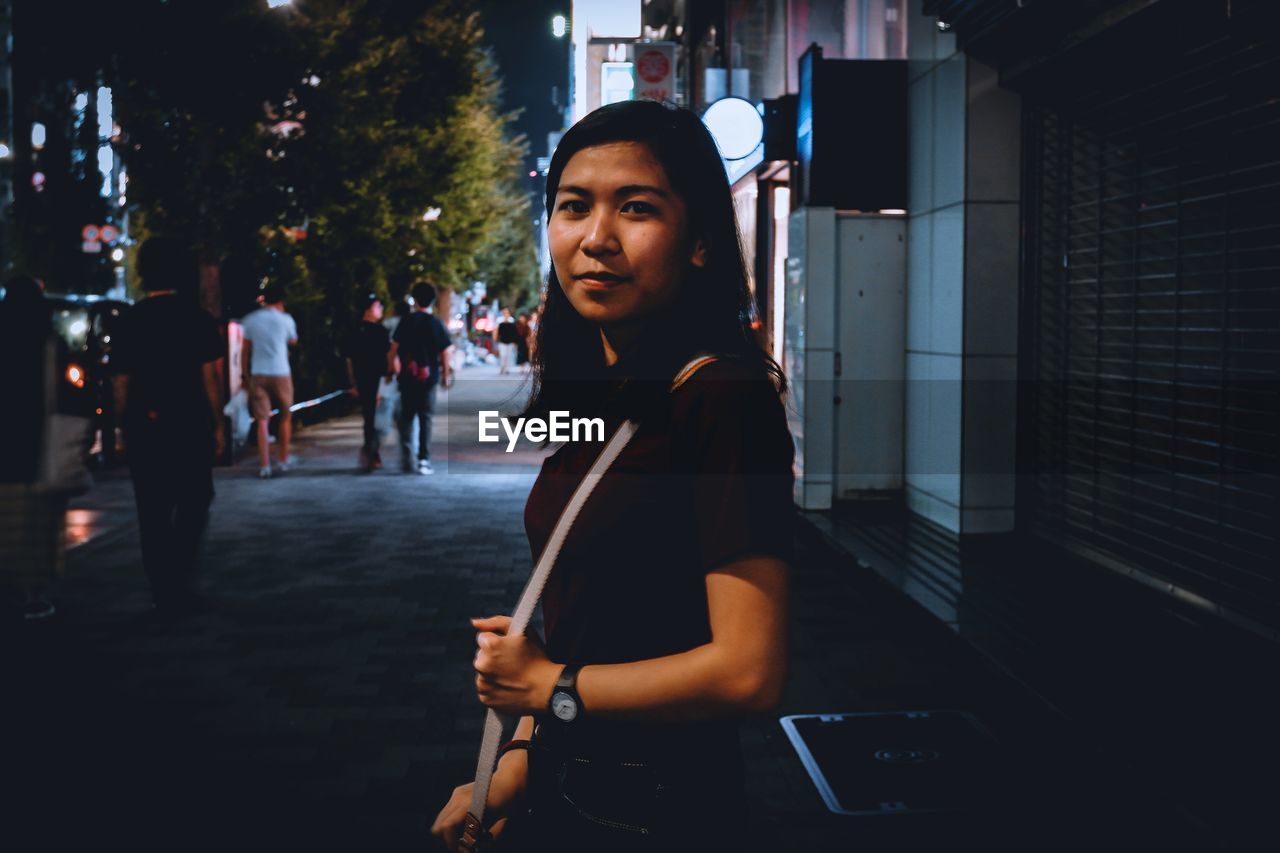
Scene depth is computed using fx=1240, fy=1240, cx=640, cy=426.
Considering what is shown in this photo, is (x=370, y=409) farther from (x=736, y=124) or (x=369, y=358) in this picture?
(x=736, y=124)

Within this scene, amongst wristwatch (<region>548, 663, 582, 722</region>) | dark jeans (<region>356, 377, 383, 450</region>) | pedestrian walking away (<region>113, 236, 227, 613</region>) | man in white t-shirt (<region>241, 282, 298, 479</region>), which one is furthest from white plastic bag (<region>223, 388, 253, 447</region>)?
wristwatch (<region>548, 663, 582, 722</region>)

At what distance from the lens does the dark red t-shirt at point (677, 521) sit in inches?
59.2

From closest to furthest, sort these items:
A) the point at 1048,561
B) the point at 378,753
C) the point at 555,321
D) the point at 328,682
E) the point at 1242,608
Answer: the point at 555,321
the point at 378,753
the point at 328,682
the point at 1242,608
the point at 1048,561

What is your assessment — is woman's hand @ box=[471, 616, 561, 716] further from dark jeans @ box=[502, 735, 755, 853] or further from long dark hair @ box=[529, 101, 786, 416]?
long dark hair @ box=[529, 101, 786, 416]

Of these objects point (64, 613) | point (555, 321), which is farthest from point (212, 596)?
point (555, 321)

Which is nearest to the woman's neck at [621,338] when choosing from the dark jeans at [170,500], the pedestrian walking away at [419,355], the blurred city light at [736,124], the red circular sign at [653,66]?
the dark jeans at [170,500]

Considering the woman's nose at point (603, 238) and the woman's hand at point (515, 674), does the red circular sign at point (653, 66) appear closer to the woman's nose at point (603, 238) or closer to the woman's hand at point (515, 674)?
the woman's nose at point (603, 238)

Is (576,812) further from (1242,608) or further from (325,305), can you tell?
(325,305)

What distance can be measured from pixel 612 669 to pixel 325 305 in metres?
26.7

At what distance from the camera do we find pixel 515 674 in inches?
61.8

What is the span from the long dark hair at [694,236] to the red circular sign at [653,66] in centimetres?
1861

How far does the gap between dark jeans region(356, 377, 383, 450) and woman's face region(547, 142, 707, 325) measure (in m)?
12.4

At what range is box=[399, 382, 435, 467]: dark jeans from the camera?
13523 mm

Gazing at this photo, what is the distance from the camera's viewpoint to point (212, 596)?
7539mm
